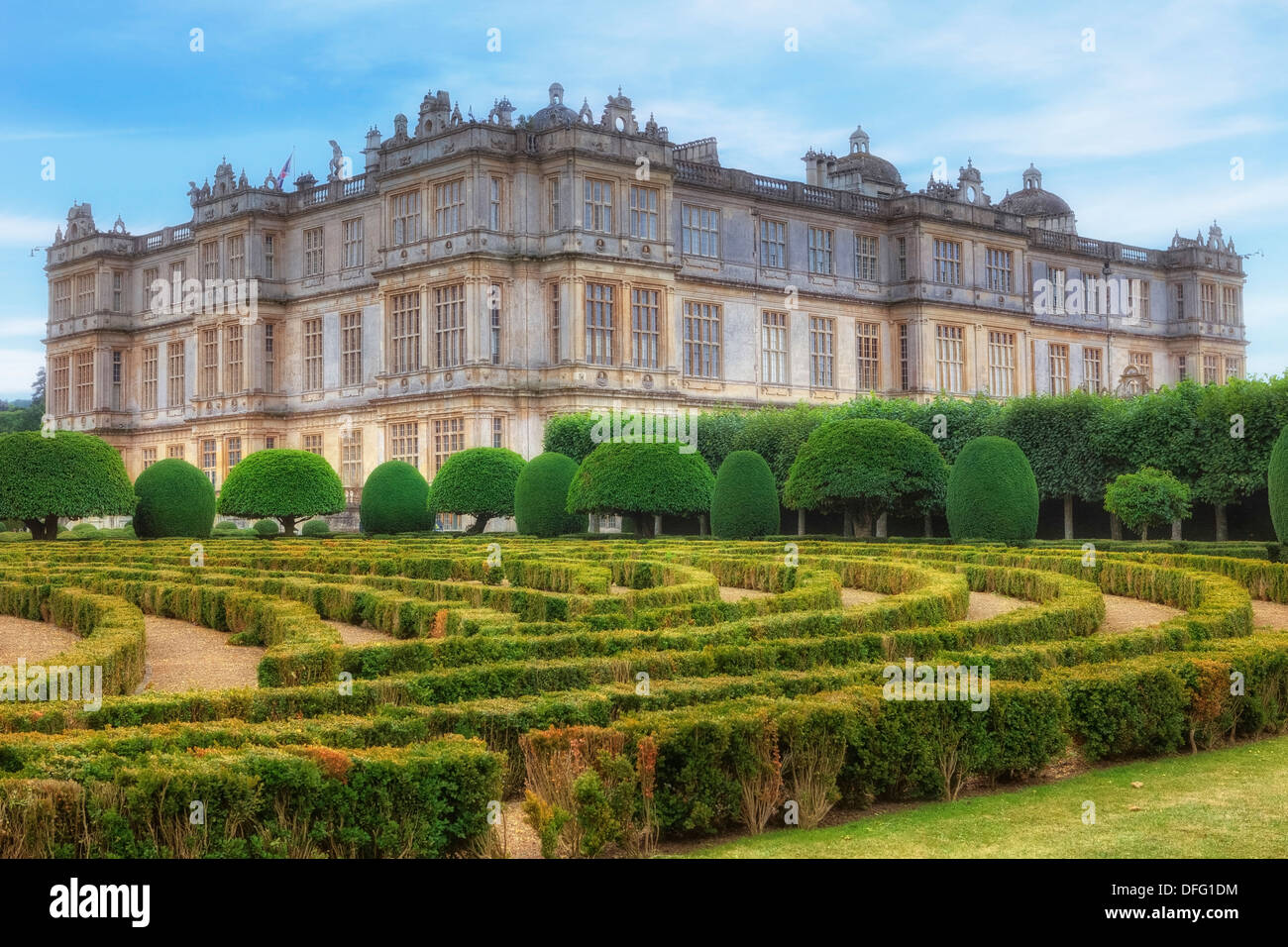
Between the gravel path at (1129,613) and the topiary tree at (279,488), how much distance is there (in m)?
23.9

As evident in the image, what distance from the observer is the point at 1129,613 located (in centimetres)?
1744

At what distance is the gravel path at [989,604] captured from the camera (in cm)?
1742

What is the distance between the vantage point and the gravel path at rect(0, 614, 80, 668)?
14281 millimetres

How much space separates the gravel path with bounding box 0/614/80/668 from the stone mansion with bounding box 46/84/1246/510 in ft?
73.3

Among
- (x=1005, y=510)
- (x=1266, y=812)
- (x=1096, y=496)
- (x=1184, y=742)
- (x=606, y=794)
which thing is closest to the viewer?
(x=606, y=794)

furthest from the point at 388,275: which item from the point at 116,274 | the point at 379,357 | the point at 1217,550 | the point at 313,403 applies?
the point at 1217,550

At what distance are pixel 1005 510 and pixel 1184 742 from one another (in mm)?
17679

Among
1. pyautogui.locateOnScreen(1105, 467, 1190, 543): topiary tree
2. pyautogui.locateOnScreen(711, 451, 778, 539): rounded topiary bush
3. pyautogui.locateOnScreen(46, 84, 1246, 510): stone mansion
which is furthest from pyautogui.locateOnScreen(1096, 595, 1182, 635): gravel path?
pyautogui.locateOnScreen(46, 84, 1246, 510): stone mansion

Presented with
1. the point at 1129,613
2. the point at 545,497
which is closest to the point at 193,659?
→ the point at 1129,613

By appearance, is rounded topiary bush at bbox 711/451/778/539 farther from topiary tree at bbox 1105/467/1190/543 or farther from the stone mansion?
the stone mansion

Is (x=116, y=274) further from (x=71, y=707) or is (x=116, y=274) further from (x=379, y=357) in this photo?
(x=71, y=707)

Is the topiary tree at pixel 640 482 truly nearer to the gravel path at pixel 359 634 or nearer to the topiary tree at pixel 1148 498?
the topiary tree at pixel 1148 498

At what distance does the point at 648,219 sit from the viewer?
4194 centimetres
